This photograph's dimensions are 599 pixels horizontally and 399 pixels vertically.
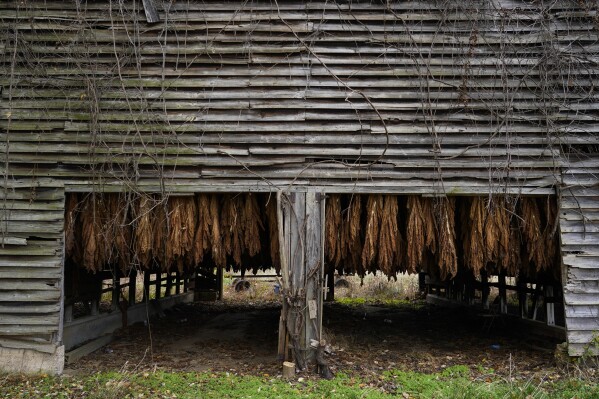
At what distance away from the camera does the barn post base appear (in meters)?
7.06

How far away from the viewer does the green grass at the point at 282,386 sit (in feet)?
19.6

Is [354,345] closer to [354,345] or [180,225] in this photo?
[354,345]

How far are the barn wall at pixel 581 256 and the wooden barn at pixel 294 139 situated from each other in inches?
1.0

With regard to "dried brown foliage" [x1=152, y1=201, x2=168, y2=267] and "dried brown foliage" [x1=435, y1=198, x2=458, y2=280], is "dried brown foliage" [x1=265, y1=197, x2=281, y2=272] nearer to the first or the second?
"dried brown foliage" [x1=152, y1=201, x2=168, y2=267]

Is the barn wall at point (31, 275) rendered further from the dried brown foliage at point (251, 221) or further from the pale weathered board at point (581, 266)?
the pale weathered board at point (581, 266)

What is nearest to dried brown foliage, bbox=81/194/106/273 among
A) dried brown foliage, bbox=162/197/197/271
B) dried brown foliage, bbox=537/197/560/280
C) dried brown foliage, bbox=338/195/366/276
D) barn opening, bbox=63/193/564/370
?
barn opening, bbox=63/193/564/370

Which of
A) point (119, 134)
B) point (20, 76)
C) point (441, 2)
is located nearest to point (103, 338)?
point (119, 134)

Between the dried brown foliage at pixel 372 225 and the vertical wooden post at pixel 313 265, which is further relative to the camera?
the dried brown foliage at pixel 372 225

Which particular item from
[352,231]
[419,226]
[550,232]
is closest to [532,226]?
[550,232]

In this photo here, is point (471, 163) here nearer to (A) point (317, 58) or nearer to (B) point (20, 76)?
(A) point (317, 58)

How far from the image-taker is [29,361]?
7.10 m

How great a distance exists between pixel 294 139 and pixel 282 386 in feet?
10.9

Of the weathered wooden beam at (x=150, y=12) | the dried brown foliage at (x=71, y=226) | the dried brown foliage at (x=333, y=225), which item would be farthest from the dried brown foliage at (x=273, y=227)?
the weathered wooden beam at (x=150, y=12)

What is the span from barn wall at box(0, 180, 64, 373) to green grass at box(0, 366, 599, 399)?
1.22ft
